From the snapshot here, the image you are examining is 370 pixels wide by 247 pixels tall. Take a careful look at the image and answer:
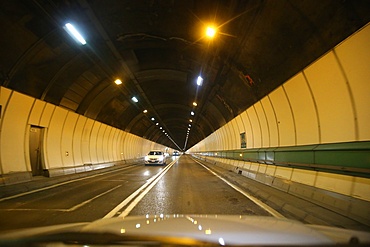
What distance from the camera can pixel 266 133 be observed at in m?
13.5

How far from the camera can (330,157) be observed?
23.5ft

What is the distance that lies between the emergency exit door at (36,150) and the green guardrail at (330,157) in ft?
39.7

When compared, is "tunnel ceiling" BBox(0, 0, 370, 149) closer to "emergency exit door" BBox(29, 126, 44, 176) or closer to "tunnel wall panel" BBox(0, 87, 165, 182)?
"tunnel wall panel" BBox(0, 87, 165, 182)

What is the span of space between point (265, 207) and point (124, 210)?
12.7 ft

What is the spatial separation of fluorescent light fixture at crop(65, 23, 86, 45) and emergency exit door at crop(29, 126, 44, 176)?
267 inches

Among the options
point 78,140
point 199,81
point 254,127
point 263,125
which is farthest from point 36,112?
point 254,127

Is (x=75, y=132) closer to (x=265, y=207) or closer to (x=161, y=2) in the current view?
(x=161, y=2)

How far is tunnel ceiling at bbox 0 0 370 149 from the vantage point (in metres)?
7.71

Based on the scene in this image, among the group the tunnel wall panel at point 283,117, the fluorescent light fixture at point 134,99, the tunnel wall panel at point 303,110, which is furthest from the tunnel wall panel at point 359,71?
the fluorescent light fixture at point 134,99

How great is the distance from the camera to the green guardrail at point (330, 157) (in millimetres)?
5941

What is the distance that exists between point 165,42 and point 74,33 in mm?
3887

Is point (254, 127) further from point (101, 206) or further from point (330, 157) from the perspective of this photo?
point (101, 206)

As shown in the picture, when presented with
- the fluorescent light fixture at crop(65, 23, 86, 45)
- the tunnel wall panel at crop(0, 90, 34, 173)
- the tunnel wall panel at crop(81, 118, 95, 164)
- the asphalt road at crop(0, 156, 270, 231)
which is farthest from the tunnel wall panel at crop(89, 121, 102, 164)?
the fluorescent light fixture at crop(65, 23, 86, 45)

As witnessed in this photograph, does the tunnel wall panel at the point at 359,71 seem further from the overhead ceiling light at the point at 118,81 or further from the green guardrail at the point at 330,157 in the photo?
the overhead ceiling light at the point at 118,81
